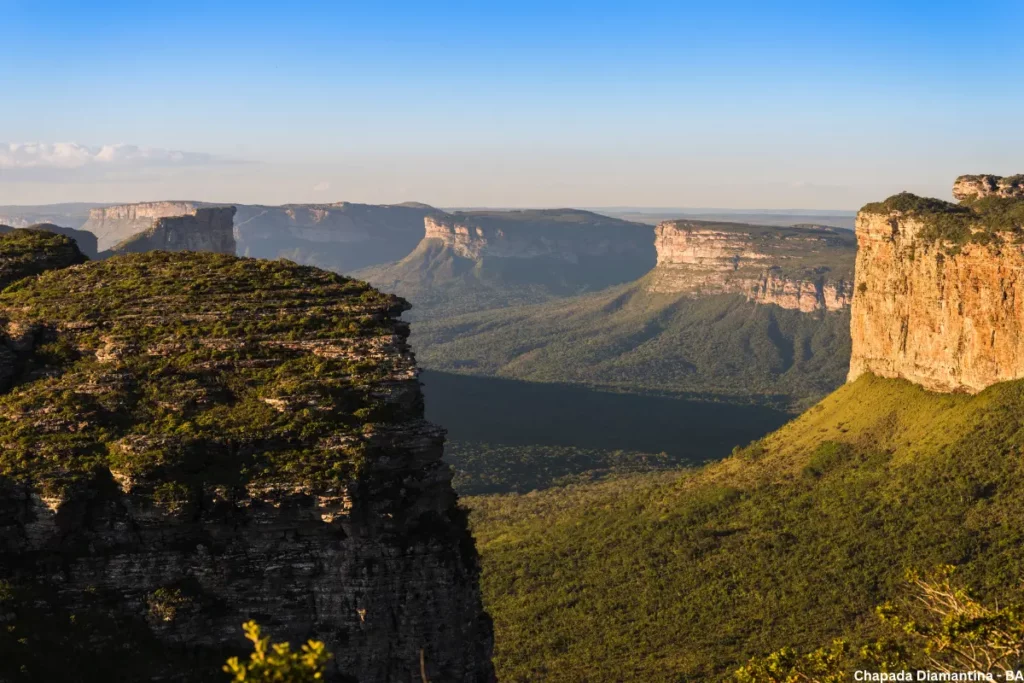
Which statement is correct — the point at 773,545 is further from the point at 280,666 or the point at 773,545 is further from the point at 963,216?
the point at 280,666

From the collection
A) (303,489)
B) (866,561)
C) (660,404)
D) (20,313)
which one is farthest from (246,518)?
(660,404)

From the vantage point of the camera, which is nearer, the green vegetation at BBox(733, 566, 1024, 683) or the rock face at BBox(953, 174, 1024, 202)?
the green vegetation at BBox(733, 566, 1024, 683)

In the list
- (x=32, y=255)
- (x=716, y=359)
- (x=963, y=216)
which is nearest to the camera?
(x=32, y=255)

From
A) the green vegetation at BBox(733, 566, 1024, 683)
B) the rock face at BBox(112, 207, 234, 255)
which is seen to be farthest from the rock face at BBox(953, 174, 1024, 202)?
the rock face at BBox(112, 207, 234, 255)

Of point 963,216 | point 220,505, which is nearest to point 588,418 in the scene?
point 963,216

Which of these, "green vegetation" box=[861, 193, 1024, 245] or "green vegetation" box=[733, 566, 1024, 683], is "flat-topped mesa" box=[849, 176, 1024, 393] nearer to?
"green vegetation" box=[861, 193, 1024, 245]

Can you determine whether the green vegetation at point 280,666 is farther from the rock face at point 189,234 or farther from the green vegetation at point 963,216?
the rock face at point 189,234

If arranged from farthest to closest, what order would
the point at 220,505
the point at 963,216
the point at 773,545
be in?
the point at 963,216
the point at 773,545
the point at 220,505
